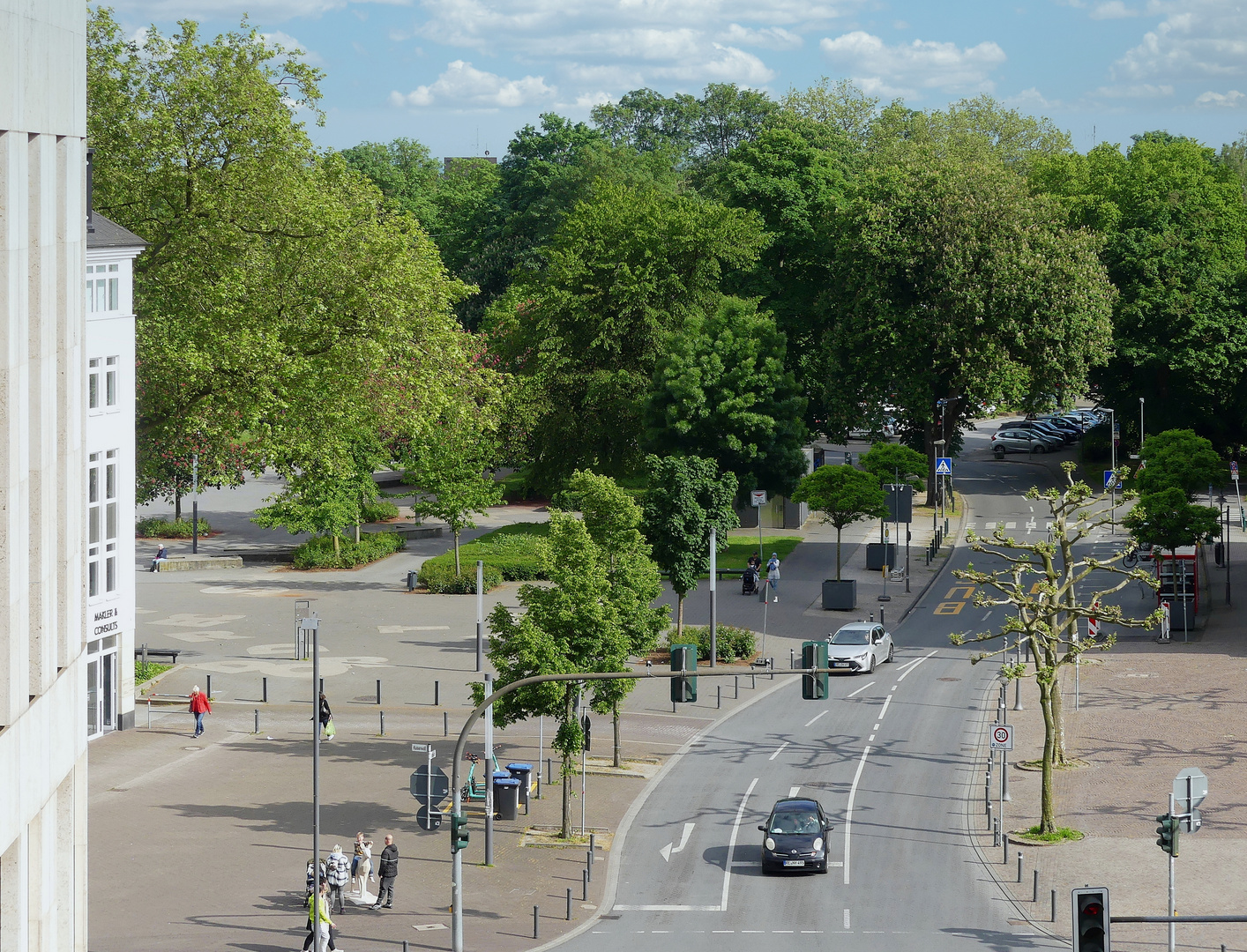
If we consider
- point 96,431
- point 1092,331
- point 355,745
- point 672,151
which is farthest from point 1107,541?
point 672,151

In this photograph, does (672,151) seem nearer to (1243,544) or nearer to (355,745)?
(1243,544)

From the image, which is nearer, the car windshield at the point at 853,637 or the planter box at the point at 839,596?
the car windshield at the point at 853,637

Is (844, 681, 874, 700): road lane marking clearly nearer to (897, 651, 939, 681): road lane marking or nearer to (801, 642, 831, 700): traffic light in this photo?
(897, 651, 939, 681): road lane marking

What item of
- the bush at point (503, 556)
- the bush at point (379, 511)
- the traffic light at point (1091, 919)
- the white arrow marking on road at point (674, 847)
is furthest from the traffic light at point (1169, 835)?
the bush at point (379, 511)

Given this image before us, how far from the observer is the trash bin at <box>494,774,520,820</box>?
35.1 metres

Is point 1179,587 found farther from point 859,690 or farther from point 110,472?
point 110,472

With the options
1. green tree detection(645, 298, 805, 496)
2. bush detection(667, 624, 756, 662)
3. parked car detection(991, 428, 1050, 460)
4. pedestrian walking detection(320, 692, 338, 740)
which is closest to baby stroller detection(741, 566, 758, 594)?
green tree detection(645, 298, 805, 496)

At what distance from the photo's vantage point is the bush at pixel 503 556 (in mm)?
63156

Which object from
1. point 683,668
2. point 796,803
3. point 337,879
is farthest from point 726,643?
point 683,668

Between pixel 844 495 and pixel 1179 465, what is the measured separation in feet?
41.9

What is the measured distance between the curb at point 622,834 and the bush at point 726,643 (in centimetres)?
301

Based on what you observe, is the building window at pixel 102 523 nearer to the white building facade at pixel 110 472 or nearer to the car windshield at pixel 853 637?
the white building facade at pixel 110 472

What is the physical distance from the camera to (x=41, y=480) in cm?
1997

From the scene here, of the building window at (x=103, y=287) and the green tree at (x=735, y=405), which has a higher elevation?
the building window at (x=103, y=287)
